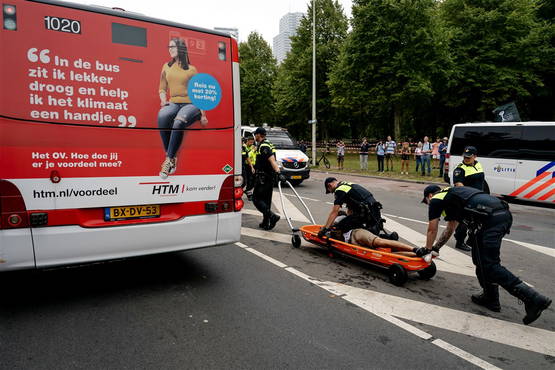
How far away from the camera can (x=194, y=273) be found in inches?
213

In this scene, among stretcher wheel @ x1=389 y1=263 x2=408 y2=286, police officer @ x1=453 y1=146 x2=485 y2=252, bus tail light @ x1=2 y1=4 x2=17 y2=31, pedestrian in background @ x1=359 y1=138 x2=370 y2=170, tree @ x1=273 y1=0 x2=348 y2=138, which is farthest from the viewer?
tree @ x1=273 y1=0 x2=348 y2=138

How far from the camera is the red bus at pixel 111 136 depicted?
3670 millimetres

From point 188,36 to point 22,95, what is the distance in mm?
1791

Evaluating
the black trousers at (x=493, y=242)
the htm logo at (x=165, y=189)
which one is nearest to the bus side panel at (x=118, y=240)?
the htm logo at (x=165, y=189)

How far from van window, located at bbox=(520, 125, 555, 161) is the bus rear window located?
35.7 ft

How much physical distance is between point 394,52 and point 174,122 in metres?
27.5

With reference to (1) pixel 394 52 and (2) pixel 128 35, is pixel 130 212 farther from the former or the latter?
(1) pixel 394 52

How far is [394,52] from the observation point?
2877 cm

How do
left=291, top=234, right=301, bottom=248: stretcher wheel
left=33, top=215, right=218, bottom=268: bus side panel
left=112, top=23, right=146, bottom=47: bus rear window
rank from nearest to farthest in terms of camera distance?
left=33, top=215, right=218, bottom=268: bus side panel, left=112, top=23, right=146, bottom=47: bus rear window, left=291, top=234, right=301, bottom=248: stretcher wheel

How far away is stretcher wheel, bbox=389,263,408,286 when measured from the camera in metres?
5.00

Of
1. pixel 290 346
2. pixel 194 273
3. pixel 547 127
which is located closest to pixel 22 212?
pixel 194 273

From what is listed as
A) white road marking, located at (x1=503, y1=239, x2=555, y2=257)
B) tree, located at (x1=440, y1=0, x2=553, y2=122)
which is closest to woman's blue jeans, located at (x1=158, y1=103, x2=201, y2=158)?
white road marking, located at (x1=503, y1=239, x2=555, y2=257)

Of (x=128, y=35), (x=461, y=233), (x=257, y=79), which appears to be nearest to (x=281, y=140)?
(x=461, y=233)

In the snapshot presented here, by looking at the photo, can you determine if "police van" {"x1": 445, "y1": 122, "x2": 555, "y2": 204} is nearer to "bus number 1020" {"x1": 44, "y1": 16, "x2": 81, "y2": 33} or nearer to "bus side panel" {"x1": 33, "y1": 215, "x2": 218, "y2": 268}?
"bus side panel" {"x1": 33, "y1": 215, "x2": 218, "y2": 268}
